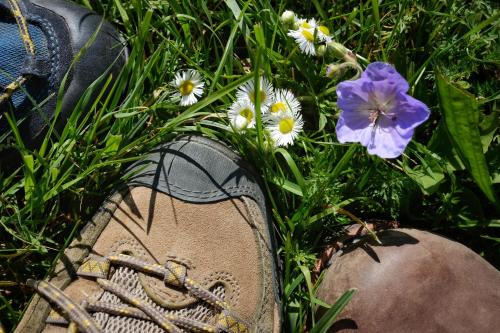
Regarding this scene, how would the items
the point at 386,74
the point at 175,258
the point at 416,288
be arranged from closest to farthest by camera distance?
the point at 386,74
the point at 416,288
the point at 175,258

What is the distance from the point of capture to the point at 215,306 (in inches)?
67.4

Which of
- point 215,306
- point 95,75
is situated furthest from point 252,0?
point 215,306

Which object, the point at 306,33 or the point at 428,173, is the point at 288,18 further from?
the point at 428,173

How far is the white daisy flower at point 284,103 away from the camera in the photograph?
69.8 inches

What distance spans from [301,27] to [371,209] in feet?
1.96

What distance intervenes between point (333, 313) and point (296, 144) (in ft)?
1.76

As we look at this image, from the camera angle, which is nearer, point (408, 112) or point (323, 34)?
point (408, 112)

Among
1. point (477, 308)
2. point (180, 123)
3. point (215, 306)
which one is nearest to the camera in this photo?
point (477, 308)

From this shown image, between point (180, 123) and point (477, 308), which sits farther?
point (180, 123)

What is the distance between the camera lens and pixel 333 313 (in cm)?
161

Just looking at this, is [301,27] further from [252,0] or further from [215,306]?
[215,306]

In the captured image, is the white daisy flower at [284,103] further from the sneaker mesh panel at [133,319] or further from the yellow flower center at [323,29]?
the sneaker mesh panel at [133,319]

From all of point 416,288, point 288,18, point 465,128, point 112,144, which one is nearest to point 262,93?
point 288,18

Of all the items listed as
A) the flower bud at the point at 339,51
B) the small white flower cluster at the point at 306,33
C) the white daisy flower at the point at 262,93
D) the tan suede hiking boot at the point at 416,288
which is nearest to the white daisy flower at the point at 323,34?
the small white flower cluster at the point at 306,33
